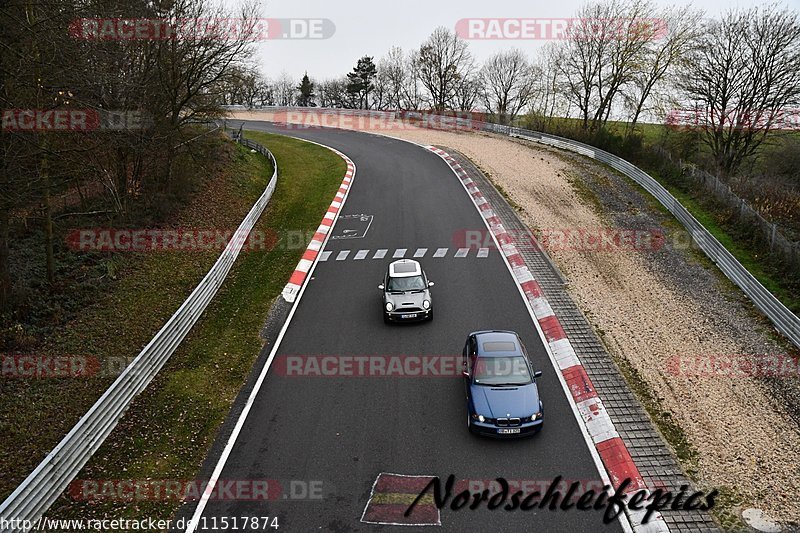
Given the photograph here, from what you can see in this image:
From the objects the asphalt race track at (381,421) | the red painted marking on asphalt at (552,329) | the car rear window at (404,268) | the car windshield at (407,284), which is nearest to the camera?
the asphalt race track at (381,421)

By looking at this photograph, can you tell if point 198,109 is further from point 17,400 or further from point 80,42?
point 17,400

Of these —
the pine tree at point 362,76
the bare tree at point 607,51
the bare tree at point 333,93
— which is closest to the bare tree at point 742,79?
the bare tree at point 607,51

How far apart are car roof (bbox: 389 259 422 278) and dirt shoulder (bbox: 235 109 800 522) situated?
214 inches

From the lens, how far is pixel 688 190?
27797mm

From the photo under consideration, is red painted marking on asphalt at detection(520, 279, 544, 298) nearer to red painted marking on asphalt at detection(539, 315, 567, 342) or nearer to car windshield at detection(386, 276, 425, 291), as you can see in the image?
red painted marking on asphalt at detection(539, 315, 567, 342)

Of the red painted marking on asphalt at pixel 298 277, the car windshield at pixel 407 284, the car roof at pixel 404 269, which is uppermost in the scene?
the car roof at pixel 404 269

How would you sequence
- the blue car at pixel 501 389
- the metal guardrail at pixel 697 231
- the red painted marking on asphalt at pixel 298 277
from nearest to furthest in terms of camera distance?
the blue car at pixel 501 389 < the metal guardrail at pixel 697 231 < the red painted marking on asphalt at pixel 298 277

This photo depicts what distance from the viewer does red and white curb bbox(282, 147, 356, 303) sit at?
61.1 ft

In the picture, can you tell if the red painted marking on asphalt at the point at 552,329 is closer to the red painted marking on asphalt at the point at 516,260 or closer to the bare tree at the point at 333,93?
the red painted marking on asphalt at the point at 516,260

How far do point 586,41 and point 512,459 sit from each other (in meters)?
42.6

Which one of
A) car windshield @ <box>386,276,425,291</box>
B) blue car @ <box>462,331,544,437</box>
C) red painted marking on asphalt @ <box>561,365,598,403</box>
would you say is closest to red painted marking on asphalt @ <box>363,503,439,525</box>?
blue car @ <box>462,331,544,437</box>

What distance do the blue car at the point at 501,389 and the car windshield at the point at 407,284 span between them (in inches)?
144

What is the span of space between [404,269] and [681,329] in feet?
28.2

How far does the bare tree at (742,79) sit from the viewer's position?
1265 inches
